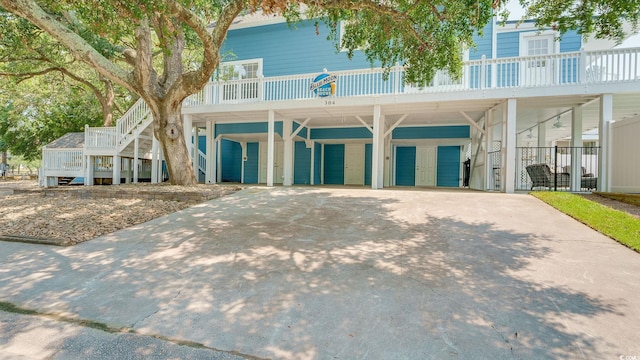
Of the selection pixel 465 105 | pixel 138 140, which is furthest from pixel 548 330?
pixel 138 140

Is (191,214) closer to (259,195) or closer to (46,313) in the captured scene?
(259,195)

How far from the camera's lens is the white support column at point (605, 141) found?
339 inches

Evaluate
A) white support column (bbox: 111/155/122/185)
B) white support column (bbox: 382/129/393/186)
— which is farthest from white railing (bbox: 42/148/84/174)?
white support column (bbox: 382/129/393/186)

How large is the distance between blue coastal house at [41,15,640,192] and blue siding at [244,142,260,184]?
54 millimetres

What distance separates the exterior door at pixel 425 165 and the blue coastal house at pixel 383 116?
0.05 metres

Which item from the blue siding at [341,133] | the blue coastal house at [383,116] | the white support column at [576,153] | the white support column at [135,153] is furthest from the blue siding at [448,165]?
the white support column at [135,153]

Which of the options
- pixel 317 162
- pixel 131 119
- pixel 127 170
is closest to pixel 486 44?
pixel 317 162

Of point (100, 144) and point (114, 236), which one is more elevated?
point (100, 144)

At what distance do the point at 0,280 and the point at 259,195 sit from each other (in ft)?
18.6

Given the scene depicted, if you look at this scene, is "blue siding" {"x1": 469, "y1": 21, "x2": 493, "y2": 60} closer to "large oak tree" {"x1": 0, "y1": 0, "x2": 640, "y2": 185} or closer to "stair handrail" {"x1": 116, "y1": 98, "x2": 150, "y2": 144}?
"large oak tree" {"x1": 0, "y1": 0, "x2": 640, "y2": 185}

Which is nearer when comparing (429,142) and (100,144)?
(100,144)

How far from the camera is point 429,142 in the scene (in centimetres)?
1466

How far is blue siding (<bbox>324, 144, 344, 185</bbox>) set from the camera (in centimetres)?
1615

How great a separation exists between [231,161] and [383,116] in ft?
31.7
